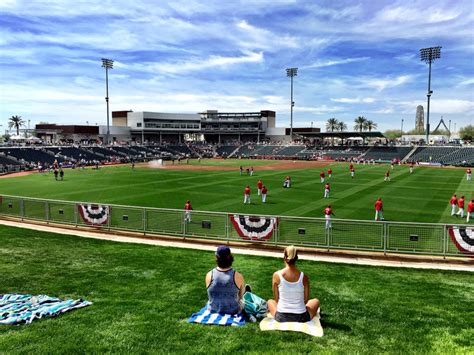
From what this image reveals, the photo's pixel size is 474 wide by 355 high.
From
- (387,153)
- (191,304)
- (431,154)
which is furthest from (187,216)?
(387,153)

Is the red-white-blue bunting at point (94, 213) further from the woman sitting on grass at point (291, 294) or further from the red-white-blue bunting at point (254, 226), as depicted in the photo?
the woman sitting on grass at point (291, 294)

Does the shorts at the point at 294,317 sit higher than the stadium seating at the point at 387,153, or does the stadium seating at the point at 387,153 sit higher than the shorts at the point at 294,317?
the stadium seating at the point at 387,153

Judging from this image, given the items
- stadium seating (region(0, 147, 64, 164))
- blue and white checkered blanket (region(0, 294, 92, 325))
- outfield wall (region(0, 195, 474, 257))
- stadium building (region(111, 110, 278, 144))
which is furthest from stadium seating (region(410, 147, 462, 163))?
blue and white checkered blanket (region(0, 294, 92, 325))

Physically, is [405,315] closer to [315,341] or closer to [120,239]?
[315,341]

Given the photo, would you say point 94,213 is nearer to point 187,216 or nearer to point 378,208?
point 187,216

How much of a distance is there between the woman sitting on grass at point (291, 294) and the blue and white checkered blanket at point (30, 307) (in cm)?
420

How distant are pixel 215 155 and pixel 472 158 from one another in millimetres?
65074

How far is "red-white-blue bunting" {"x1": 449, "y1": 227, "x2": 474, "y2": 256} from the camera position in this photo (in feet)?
46.5

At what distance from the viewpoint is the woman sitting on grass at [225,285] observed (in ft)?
23.7

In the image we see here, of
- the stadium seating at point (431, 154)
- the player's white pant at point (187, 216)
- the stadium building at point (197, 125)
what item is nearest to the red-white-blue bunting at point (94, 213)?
the player's white pant at point (187, 216)

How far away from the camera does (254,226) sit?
16438 mm

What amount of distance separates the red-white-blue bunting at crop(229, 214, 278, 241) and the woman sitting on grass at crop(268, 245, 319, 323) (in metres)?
9.02

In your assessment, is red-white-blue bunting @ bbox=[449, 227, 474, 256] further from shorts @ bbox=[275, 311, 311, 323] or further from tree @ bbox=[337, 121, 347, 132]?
tree @ bbox=[337, 121, 347, 132]

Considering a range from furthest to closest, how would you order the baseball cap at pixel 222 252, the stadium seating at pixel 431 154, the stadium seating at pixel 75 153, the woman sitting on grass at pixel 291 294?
the stadium seating at pixel 75 153 → the stadium seating at pixel 431 154 → the baseball cap at pixel 222 252 → the woman sitting on grass at pixel 291 294
